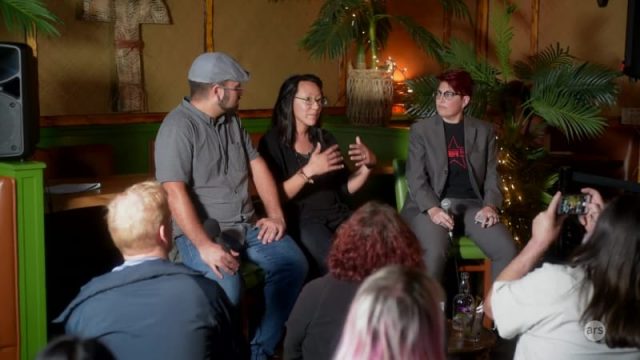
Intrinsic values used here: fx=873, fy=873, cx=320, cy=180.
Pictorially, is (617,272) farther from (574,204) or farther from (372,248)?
(372,248)

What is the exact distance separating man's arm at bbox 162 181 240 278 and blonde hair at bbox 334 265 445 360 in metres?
1.72

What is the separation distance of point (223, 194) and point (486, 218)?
4.01 ft

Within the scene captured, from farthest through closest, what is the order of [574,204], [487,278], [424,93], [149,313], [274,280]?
[424,93] < [487,278] < [274,280] < [574,204] < [149,313]

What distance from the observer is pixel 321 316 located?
2311 mm

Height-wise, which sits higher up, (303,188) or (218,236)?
(303,188)

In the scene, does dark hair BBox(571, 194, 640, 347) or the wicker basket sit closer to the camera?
dark hair BBox(571, 194, 640, 347)

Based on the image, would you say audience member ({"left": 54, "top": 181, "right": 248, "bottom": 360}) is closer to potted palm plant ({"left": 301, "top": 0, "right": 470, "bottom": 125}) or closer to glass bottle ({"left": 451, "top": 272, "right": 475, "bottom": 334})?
glass bottle ({"left": 451, "top": 272, "right": 475, "bottom": 334})

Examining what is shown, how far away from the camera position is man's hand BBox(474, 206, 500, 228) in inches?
153

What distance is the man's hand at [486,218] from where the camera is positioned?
12.8 feet

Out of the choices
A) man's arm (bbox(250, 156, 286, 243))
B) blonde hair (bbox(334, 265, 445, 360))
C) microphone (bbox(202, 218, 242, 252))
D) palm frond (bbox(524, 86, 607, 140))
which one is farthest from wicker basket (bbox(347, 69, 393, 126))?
blonde hair (bbox(334, 265, 445, 360))

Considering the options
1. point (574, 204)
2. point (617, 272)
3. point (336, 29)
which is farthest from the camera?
point (336, 29)

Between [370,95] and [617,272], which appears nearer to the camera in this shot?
[617,272]

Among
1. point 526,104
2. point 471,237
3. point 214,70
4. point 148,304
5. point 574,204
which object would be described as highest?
point 214,70

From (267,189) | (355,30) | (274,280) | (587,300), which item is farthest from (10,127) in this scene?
(355,30)
